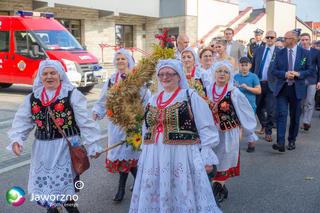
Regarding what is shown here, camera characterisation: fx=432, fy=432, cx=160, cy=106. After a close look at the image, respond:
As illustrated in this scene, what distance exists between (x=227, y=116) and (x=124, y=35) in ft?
75.9

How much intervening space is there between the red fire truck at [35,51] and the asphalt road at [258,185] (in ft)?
24.1

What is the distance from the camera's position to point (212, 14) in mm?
27844

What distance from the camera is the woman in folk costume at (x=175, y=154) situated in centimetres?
359

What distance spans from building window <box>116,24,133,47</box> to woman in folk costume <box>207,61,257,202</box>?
22.2m

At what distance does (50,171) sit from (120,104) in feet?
3.31

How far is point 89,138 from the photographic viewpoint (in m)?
3.91

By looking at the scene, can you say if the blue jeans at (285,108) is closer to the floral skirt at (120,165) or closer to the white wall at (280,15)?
the floral skirt at (120,165)

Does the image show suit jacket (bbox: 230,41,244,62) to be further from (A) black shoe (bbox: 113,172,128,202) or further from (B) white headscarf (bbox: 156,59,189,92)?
(B) white headscarf (bbox: 156,59,189,92)

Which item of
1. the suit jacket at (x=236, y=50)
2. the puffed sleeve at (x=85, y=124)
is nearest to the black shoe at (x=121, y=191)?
the puffed sleeve at (x=85, y=124)

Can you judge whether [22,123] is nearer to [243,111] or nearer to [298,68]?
[243,111]

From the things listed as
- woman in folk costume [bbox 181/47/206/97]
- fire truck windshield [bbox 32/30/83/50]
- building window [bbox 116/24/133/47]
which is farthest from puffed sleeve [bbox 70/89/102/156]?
building window [bbox 116/24/133/47]

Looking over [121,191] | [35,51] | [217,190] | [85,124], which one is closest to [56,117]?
[85,124]

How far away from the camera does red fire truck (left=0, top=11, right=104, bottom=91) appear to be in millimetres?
13547

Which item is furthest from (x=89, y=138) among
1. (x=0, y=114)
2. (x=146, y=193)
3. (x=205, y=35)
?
(x=205, y=35)
